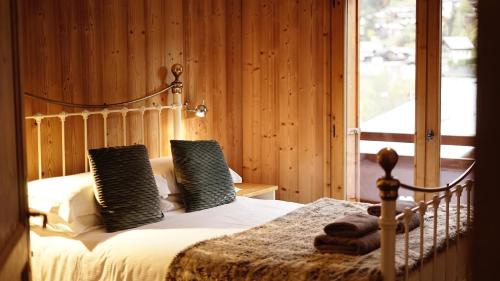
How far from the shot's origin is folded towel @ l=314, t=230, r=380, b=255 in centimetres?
275

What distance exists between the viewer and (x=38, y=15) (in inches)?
145

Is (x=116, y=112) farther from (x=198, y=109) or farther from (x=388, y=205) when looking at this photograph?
(x=388, y=205)

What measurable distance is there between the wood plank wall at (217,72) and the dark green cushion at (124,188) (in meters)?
0.49

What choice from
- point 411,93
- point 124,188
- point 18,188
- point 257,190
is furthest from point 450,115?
point 18,188

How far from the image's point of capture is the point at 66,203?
324 centimetres

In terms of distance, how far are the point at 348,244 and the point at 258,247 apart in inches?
16.7

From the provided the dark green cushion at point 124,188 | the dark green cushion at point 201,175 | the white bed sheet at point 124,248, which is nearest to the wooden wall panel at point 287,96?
the dark green cushion at point 201,175

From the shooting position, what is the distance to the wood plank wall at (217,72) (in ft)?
12.8

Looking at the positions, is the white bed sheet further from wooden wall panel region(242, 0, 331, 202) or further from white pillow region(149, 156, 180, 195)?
wooden wall panel region(242, 0, 331, 202)

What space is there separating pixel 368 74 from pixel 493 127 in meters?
4.04

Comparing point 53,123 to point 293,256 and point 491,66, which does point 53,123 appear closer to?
point 293,256

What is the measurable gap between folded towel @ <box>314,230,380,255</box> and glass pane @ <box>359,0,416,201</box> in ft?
5.61

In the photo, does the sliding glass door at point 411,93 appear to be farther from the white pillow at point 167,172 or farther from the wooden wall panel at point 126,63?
the white pillow at point 167,172

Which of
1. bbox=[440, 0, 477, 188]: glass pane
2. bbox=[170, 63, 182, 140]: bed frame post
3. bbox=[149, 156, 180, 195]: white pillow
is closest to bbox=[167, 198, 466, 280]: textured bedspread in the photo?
bbox=[149, 156, 180, 195]: white pillow
